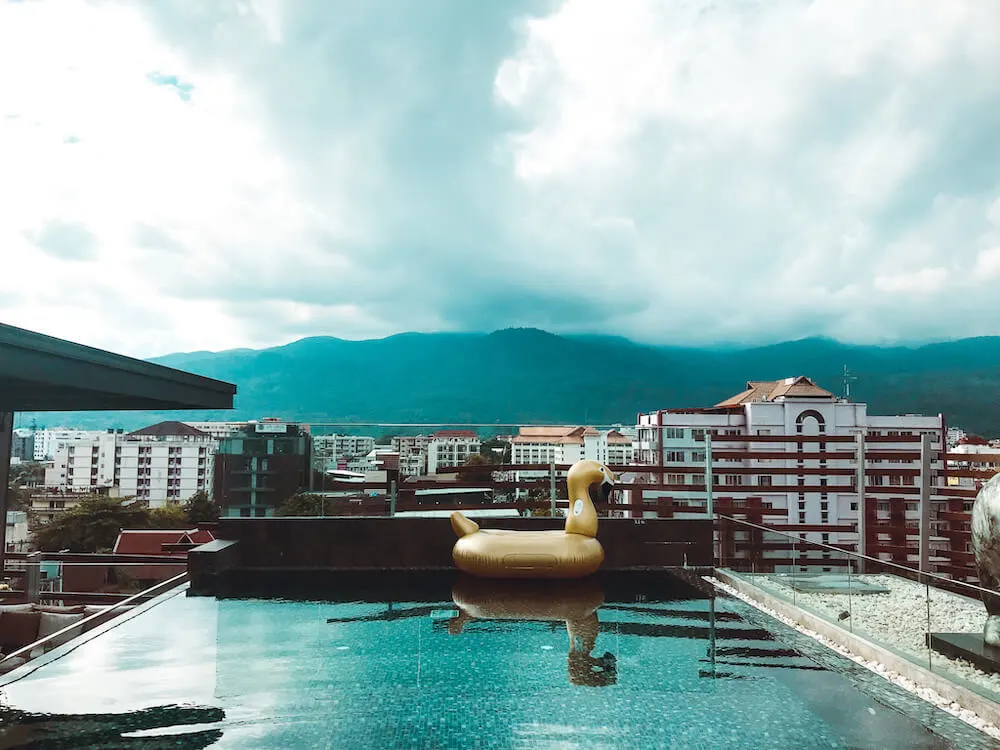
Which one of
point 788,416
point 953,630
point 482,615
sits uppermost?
point 788,416

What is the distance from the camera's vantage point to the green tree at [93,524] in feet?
77.3

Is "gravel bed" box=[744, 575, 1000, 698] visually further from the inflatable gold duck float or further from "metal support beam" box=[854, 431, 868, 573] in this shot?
"metal support beam" box=[854, 431, 868, 573]

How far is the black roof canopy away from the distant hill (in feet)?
212

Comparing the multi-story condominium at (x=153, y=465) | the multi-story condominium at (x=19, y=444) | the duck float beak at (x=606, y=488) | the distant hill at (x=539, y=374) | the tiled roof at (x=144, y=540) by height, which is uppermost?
the distant hill at (x=539, y=374)

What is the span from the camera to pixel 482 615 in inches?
203

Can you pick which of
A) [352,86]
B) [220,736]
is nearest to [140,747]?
[220,736]

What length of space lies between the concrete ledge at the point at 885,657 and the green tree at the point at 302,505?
4.82 m

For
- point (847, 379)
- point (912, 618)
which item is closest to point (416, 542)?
point (912, 618)

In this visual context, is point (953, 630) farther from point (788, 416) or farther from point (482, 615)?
point (788, 416)

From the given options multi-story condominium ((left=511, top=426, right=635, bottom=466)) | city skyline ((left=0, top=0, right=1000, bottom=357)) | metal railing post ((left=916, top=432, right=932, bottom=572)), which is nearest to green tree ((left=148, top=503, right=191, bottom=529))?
city skyline ((left=0, top=0, right=1000, bottom=357))

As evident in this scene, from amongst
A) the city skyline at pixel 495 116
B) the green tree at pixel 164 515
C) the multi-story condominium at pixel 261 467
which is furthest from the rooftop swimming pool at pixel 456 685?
Answer: the green tree at pixel 164 515

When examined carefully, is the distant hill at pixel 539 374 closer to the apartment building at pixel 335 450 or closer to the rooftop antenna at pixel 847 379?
the rooftop antenna at pixel 847 379

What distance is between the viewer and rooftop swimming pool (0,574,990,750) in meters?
2.90

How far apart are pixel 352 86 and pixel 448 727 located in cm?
1622
